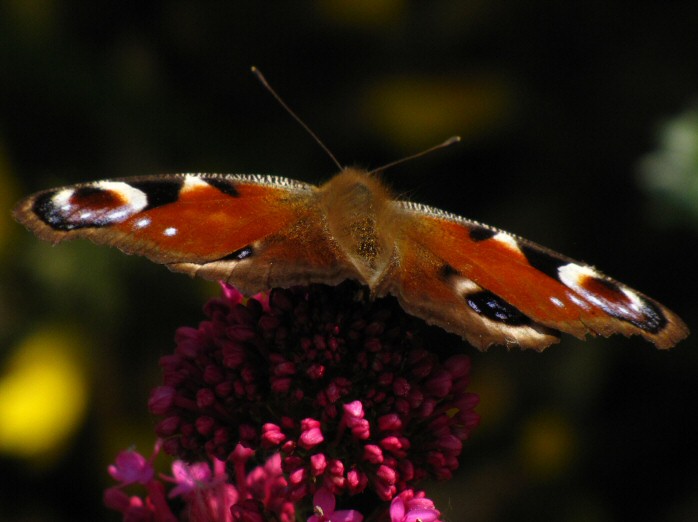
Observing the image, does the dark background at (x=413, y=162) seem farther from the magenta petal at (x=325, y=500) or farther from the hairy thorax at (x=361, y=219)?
the magenta petal at (x=325, y=500)

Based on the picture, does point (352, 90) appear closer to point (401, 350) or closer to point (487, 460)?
point (487, 460)

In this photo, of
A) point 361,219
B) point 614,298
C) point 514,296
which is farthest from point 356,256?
point 614,298

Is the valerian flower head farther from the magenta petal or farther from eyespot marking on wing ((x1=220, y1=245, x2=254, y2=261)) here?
eyespot marking on wing ((x1=220, y1=245, x2=254, y2=261))

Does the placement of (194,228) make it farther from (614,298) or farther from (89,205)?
(614,298)

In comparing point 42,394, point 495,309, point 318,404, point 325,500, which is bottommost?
point 42,394

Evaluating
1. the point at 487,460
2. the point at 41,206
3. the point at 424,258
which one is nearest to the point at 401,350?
the point at 424,258

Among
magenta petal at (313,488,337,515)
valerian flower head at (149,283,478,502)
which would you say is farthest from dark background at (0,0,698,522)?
magenta petal at (313,488,337,515)
